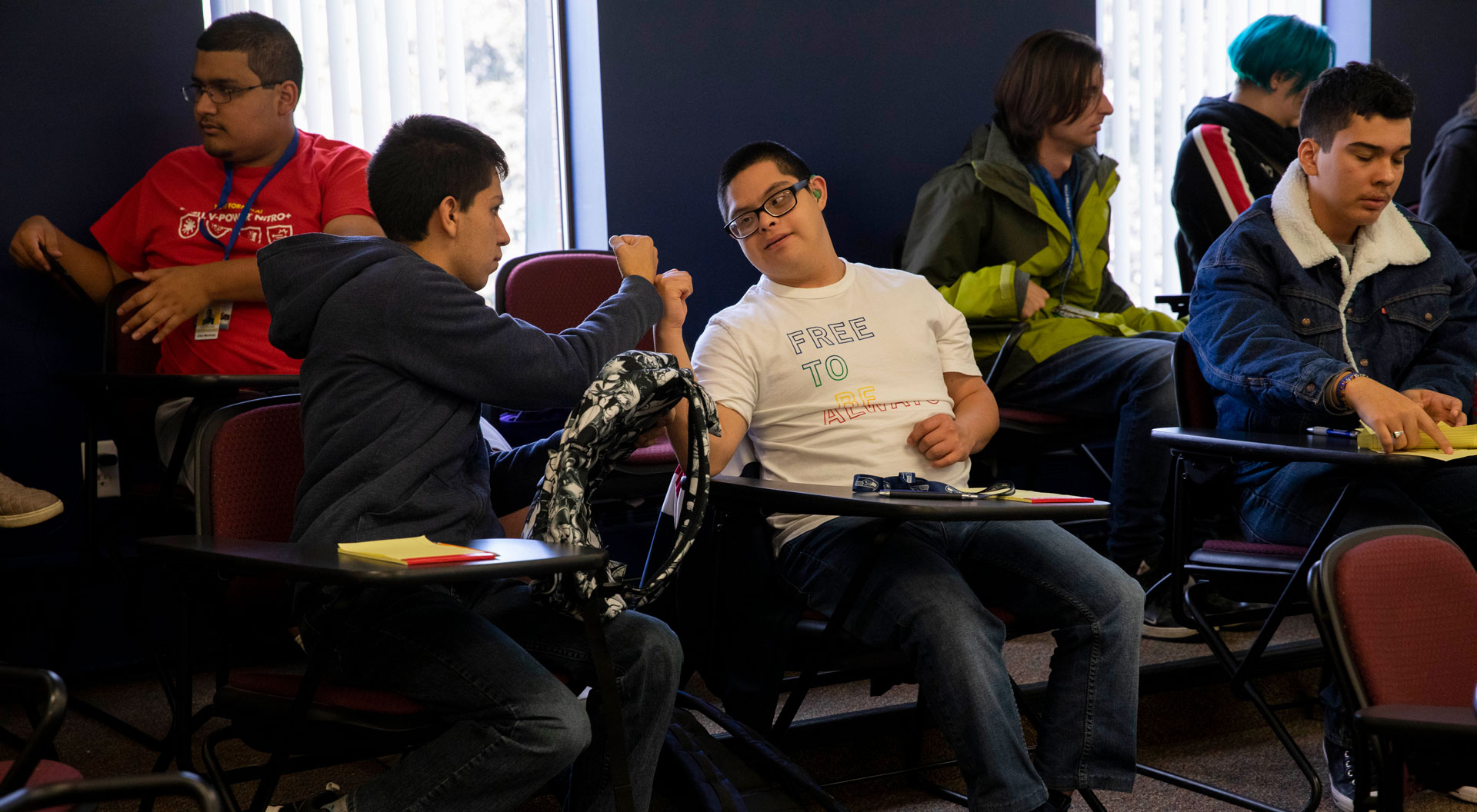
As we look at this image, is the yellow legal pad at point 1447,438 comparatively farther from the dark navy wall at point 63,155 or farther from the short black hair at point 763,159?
the dark navy wall at point 63,155

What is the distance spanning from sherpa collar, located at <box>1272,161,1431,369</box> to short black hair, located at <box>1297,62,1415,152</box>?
0.34 feet

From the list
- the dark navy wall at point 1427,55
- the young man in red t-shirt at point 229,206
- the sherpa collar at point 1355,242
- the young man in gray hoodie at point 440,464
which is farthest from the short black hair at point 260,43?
the dark navy wall at point 1427,55

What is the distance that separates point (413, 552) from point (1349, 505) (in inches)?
65.8

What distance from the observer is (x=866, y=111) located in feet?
13.0

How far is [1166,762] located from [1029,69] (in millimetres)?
1954

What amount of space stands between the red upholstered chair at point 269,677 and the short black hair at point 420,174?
34 centimetres

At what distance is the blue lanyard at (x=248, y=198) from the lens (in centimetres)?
283

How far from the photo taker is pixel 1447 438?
6.86ft

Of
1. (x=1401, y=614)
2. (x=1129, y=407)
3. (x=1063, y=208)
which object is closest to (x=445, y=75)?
(x=1063, y=208)

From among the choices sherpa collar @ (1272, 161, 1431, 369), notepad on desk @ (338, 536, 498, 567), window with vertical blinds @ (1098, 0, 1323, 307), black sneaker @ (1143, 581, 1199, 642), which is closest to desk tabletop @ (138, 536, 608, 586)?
notepad on desk @ (338, 536, 498, 567)

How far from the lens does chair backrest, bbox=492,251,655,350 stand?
3189 mm

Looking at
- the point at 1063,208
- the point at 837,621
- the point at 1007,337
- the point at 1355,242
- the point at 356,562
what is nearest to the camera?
the point at 356,562

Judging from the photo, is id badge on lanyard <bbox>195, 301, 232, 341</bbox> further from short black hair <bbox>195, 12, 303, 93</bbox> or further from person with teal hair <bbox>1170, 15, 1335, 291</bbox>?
person with teal hair <bbox>1170, 15, 1335, 291</bbox>

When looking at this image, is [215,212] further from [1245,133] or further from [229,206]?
[1245,133]
